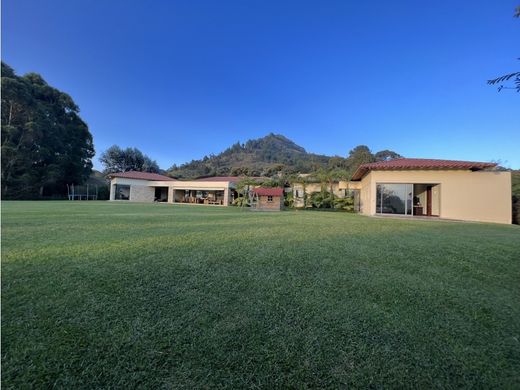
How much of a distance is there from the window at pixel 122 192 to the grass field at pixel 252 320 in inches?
1077

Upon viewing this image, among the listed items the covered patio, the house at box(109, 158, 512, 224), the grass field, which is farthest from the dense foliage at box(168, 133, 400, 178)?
the grass field

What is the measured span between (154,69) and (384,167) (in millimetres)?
17960

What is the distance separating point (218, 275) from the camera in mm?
3311

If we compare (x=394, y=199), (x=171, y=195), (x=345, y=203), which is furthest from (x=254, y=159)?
(x=394, y=199)

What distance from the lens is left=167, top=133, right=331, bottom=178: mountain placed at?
50.2 m

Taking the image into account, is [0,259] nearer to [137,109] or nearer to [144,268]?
[144,268]

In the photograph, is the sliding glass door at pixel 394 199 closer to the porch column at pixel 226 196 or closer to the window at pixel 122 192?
the porch column at pixel 226 196

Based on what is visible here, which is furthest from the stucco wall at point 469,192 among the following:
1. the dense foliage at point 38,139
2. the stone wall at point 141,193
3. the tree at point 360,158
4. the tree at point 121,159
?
the tree at point 121,159

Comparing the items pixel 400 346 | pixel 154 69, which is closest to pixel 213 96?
pixel 154 69

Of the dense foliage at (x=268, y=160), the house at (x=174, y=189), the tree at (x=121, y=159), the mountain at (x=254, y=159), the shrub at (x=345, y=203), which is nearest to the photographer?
the shrub at (x=345, y=203)

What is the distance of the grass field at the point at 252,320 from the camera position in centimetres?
171

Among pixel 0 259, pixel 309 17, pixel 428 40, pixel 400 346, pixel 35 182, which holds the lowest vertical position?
pixel 400 346

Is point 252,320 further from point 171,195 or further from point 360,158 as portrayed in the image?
point 360,158

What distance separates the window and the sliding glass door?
2753cm
